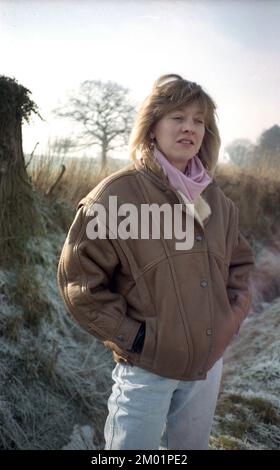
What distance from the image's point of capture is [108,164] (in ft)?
19.6

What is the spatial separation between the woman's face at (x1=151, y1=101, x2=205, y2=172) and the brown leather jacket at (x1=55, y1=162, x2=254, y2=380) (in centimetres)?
13

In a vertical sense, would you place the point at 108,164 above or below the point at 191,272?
above

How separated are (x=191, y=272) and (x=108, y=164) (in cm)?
463

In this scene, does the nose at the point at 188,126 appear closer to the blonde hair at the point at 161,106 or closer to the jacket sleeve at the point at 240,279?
the blonde hair at the point at 161,106

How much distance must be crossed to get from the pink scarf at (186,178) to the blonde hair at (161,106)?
0.03 metres

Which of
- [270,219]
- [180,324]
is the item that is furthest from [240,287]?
[270,219]

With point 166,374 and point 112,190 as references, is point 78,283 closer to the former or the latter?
point 112,190

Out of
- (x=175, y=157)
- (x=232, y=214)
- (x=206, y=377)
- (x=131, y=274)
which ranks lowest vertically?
(x=206, y=377)

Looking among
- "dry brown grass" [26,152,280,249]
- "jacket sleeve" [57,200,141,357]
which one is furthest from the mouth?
"dry brown grass" [26,152,280,249]

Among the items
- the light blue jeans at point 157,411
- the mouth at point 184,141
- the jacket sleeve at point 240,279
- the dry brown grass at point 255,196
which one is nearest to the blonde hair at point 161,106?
the mouth at point 184,141

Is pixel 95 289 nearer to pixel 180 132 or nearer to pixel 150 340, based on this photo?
pixel 150 340

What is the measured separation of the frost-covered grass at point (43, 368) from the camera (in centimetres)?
254

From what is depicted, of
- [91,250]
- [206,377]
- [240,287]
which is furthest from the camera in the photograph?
[240,287]

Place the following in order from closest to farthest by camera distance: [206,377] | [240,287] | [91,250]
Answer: [91,250] < [206,377] < [240,287]
